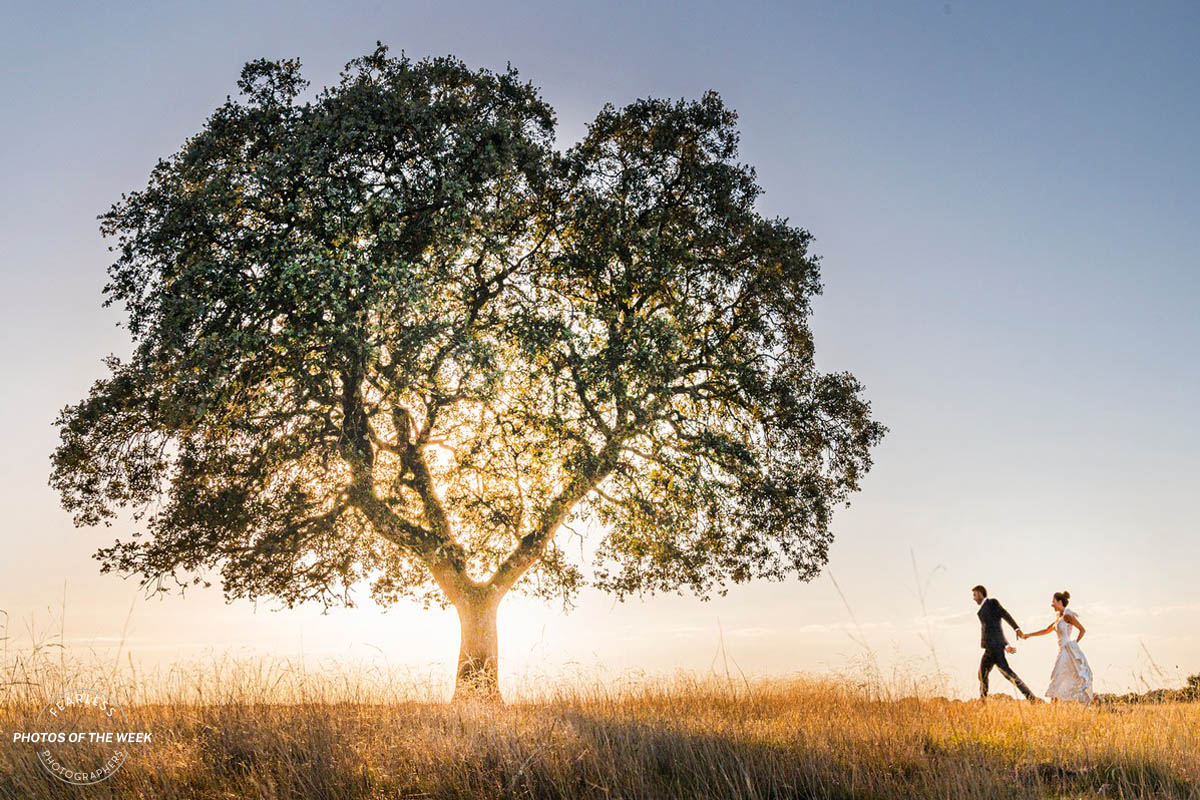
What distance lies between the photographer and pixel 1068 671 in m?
18.1

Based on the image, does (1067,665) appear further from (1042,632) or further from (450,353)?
(450,353)

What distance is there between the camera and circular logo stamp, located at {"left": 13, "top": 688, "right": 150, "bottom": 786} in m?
10.7

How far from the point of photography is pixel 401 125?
1905 cm

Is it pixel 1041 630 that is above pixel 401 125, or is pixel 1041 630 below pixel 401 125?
below

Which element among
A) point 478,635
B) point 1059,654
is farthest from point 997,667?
point 478,635

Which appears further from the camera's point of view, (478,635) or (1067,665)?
(478,635)

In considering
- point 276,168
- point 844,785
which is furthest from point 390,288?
point 844,785

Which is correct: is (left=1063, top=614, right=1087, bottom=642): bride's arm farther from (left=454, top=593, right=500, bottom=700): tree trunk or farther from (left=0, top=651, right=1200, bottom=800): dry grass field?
(left=454, top=593, right=500, bottom=700): tree trunk

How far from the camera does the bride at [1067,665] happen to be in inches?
705

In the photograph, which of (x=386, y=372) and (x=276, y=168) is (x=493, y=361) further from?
(x=276, y=168)

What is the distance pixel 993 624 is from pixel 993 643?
0.40 m

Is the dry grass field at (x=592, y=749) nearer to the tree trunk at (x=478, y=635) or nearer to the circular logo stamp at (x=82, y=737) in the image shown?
the circular logo stamp at (x=82, y=737)

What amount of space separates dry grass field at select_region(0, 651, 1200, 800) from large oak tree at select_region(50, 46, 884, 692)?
6179 mm

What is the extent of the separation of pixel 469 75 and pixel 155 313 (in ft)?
29.4
